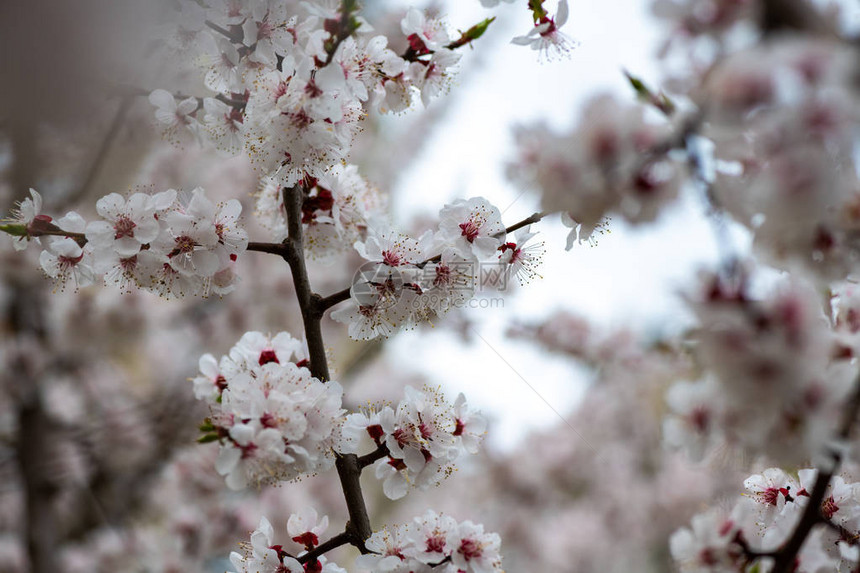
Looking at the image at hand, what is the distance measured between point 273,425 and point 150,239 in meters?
0.38

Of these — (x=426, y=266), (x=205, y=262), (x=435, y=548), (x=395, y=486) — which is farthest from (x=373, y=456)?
(x=205, y=262)

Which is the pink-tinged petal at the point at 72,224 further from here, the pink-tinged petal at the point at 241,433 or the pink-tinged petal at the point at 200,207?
the pink-tinged petal at the point at 241,433

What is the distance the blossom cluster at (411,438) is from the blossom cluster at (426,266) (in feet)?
0.45

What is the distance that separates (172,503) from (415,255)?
2743mm

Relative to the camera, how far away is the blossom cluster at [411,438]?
1.04 m

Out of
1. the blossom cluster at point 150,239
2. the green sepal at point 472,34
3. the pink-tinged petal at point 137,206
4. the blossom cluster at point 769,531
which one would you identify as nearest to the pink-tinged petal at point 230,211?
the blossom cluster at point 150,239

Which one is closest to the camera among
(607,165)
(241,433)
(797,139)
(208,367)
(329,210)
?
(797,139)

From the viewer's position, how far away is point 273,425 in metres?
0.90

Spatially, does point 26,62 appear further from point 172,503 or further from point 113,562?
point 113,562

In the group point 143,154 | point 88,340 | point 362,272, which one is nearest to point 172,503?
point 88,340

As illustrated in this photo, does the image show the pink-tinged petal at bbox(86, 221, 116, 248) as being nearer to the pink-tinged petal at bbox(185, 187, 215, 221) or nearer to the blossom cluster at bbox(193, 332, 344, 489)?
the pink-tinged petal at bbox(185, 187, 215, 221)

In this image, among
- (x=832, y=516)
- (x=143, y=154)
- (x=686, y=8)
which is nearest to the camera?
(x=686, y=8)

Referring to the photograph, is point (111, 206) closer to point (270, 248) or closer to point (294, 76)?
point (270, 248)

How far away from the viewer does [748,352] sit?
0.63 meters
